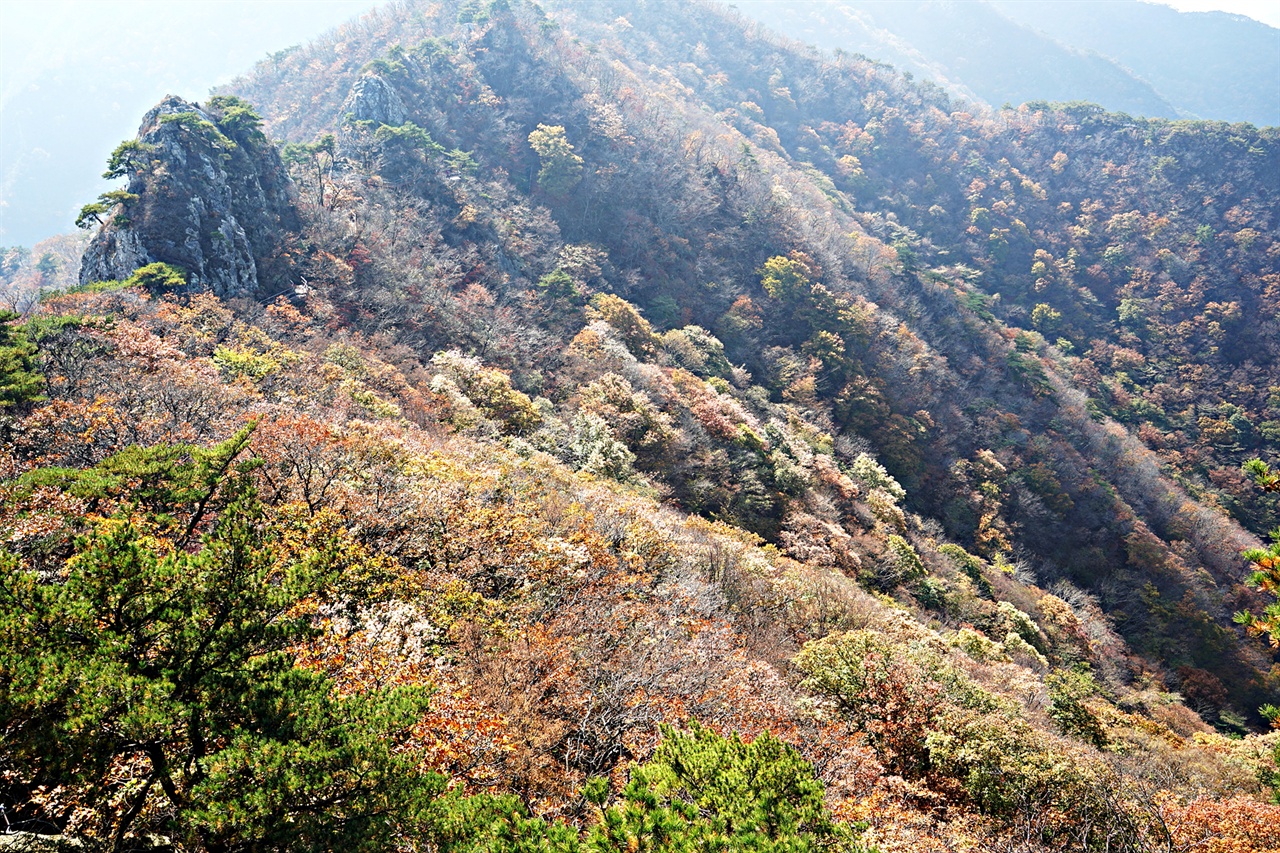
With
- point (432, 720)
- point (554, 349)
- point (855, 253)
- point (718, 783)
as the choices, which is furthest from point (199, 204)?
point (855, 253)

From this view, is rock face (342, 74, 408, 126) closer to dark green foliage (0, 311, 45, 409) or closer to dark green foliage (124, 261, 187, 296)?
dark green foliage (124, 261, 187, 296)

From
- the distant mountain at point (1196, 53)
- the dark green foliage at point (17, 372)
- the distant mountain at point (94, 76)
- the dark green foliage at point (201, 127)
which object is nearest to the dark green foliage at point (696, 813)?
the dark green foliage at point (17, 372)

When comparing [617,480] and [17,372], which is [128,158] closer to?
[17,372]

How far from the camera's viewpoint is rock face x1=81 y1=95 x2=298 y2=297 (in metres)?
29.8

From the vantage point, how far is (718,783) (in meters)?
7.19

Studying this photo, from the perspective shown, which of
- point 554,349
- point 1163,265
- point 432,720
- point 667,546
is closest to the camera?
point 432,720

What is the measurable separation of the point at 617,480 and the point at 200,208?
28.2 m

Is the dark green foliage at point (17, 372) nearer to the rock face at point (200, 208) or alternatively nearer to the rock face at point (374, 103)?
the rock face at point (200, 208)

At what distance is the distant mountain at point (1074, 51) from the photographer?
166 meters

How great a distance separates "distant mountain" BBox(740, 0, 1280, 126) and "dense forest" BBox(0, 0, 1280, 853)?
104094 mm

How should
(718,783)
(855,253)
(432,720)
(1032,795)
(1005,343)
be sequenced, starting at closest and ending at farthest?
(718,783) < (432,720) < (1032,795) < (1005,343) < (855,253)

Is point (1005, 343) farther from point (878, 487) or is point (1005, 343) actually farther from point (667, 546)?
point (667, 546)

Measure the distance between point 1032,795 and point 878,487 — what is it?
1205 inches

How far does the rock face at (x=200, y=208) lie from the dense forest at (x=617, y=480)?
245mm
